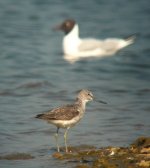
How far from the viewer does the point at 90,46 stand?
17859 mm

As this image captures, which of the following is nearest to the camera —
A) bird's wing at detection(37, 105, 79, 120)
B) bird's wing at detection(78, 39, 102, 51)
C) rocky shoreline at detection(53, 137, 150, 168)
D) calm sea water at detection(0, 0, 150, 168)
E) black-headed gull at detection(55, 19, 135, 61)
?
rocky shoreline at detection(53, 137, 150, 168)

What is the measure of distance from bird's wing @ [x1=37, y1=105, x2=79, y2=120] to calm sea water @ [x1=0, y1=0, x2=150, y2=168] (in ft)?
1.62

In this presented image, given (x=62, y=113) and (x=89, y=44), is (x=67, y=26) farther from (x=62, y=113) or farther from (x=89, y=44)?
(x=62, y=113)

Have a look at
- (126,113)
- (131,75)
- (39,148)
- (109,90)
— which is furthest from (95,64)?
(39,148)

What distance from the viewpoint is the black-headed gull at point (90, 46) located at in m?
A: 17.8

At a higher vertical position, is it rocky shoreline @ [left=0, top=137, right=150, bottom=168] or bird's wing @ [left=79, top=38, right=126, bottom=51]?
bird's wing @ [left=79, top=38, right=126, bottom=51]

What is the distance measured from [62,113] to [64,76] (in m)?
5.88

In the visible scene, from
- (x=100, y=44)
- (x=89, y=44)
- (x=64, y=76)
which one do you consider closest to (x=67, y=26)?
(x=89, y=44)

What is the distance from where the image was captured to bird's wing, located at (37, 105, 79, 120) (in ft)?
31.9

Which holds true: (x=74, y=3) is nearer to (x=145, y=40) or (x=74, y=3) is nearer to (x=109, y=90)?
(x=145, y=40)

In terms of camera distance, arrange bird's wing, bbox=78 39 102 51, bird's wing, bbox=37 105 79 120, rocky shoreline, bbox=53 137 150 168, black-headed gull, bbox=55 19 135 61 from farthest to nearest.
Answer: black-headed gull, bbox=55 19 135 61
bird's wing, bbox=78 39 102 51
bird's wing, bbox=37 105 79 120
rocky shoreline, bbox=53 137 150 168

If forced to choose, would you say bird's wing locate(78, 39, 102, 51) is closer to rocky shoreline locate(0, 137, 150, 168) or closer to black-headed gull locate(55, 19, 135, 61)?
black-headed gull locate(55, 19, 135, 61)

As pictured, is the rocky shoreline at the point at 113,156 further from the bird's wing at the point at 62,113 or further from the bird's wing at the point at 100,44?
the bird's wing at the point at 100,44

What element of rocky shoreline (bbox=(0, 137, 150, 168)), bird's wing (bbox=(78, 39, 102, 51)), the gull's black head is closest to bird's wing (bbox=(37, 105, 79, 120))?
rocky shoreline (bbox=(0, 137, 150, 168))
